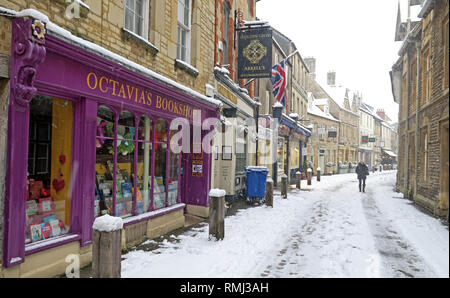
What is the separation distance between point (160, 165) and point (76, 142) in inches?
104

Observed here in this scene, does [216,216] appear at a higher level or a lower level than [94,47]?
lower

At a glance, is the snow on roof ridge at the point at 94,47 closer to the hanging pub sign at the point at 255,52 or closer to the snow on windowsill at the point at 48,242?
the snow on windowsill at the point at 48,242

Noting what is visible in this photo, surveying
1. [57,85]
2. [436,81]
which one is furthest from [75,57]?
[436,81]

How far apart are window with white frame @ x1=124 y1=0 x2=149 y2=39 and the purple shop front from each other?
1.07 meters

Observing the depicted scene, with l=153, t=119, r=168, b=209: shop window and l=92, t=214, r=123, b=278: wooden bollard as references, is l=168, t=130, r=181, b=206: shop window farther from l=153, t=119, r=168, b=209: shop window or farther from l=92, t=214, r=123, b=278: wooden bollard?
l=92, t=214, r=123, b=278: wooden bollard

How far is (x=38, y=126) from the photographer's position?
5.11 metres

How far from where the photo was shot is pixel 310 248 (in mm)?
5258

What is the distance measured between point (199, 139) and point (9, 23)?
542 cm

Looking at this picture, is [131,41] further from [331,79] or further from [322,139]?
[331,79]

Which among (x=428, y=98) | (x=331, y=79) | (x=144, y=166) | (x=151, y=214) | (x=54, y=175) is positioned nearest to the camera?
(x=428, y=98)

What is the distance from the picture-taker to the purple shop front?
350cm

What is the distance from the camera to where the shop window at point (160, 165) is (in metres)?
6.84

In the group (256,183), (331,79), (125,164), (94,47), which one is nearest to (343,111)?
(331,79)

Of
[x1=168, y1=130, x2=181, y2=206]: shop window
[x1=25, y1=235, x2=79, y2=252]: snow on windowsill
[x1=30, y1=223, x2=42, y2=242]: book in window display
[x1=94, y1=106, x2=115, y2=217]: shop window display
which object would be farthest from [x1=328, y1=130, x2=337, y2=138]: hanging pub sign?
[x1=30, y1=223, x2=42, y2=242]: book in window display
